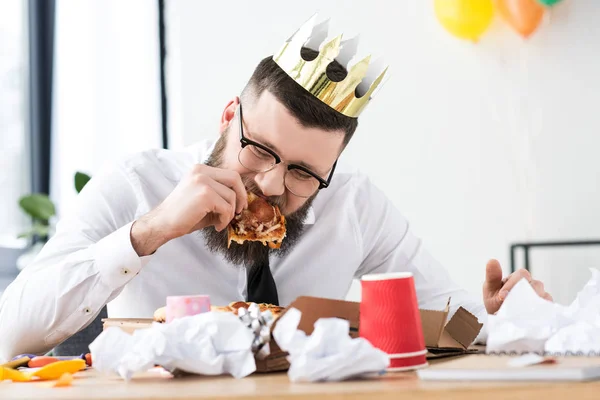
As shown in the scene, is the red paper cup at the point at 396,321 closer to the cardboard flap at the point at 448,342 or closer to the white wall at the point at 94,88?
the cardboard flap at the point at 448,342

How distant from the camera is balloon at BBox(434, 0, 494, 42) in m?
3.63

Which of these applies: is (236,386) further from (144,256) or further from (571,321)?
(144,256)

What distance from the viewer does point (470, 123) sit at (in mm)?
3777

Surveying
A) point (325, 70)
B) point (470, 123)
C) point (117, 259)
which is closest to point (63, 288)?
point (117, 259)

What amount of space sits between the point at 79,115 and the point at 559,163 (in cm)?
242

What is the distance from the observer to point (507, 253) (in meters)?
3.76

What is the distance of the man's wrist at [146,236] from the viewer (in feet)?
4.37

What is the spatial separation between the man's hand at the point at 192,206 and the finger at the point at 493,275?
478mm

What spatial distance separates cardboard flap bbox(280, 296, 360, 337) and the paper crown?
689 millimetres

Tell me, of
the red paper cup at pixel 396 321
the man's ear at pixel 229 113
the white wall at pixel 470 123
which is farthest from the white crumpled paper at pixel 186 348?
the white wall at pixel 470 123

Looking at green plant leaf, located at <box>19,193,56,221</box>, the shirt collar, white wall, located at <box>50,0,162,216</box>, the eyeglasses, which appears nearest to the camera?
the eyeglasses

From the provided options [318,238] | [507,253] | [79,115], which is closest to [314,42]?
[318,238]

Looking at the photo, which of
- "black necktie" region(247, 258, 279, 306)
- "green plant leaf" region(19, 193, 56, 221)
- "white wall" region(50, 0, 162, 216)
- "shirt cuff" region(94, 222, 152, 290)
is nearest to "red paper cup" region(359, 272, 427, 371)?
"shirt cuff" region(94, 222, 152, 290)

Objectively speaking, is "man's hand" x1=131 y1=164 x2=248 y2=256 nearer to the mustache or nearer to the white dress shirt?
the white dress shirt
